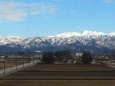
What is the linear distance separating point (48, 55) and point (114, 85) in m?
135

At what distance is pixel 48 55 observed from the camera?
606 ft

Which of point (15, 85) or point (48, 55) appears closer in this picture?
point (15, 85)

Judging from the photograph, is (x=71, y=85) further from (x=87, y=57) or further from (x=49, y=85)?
(x=87, y=57)

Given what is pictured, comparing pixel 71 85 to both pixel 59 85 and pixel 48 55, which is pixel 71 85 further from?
pixel 48 55

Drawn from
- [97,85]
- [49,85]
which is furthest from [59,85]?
[97,85]

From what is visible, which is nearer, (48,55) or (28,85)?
(28,85)

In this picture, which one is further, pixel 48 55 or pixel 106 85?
pixel 48 55

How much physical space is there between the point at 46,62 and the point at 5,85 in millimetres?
139614

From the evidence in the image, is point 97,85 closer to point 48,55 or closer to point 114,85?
point 114,85

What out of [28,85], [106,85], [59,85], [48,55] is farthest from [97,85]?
[48,55]

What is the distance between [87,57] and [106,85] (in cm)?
13656

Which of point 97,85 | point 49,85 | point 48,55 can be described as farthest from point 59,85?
point 48,55

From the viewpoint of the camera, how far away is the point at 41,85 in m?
50.5

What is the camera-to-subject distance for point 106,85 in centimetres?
5100
